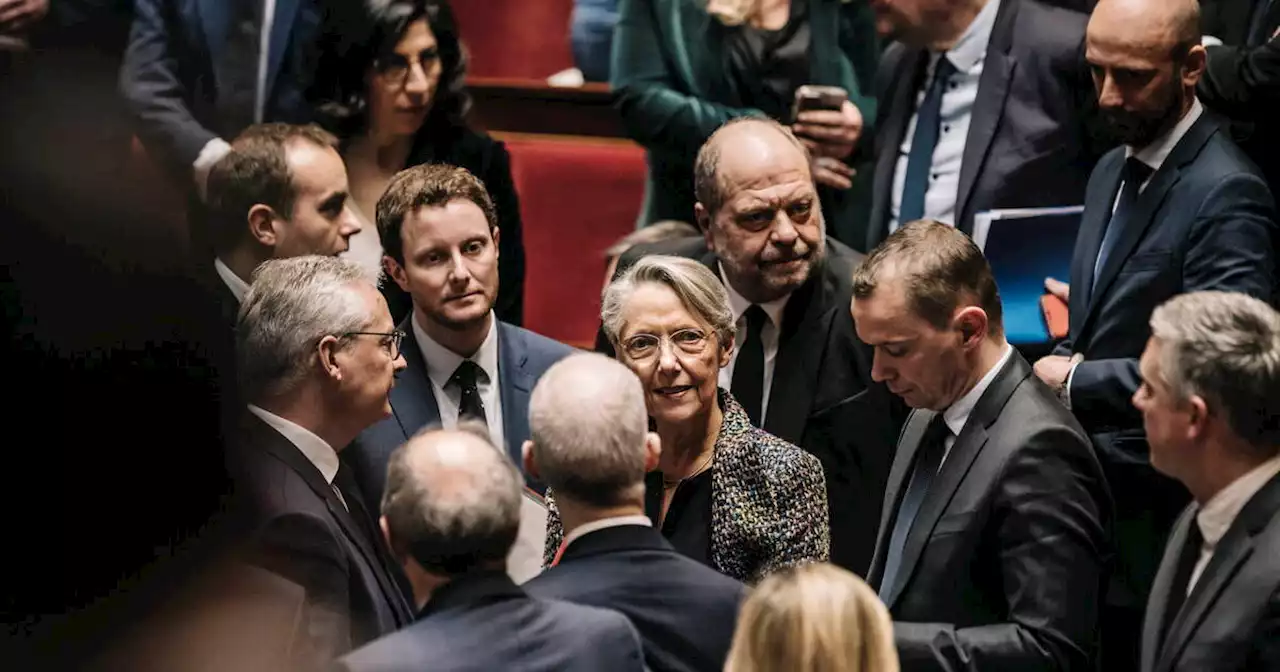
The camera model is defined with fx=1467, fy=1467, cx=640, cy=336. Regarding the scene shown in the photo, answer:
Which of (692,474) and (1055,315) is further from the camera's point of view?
(1055,315)

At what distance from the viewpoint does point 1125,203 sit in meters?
3.26

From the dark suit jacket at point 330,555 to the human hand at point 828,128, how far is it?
167cm

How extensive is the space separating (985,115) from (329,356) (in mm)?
1787

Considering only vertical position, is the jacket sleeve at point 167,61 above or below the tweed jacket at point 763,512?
above

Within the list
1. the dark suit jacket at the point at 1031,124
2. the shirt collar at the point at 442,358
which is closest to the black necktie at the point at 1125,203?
the dark suit jacket at the point at 1031,124

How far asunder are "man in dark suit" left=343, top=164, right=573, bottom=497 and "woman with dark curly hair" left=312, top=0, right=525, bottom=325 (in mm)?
603

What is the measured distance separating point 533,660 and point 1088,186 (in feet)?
7.03

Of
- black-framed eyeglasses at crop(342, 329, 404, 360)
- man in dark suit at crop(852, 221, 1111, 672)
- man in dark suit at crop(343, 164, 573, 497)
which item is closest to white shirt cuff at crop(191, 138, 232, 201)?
man in dark suit at crop(343, 164, 573, 497)

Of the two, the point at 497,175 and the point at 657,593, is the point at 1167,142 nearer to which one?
the point at 497,175

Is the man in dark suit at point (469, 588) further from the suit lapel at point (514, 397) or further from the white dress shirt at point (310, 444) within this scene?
the suit lapel at point (514, 397)

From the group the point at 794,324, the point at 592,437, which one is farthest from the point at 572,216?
the point at 592,437

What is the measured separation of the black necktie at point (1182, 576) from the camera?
7.89ft

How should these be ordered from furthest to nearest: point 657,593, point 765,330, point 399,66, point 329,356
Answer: point 399,66, point 765,330, point 329,356, point 657,593

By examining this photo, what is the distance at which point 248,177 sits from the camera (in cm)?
341
